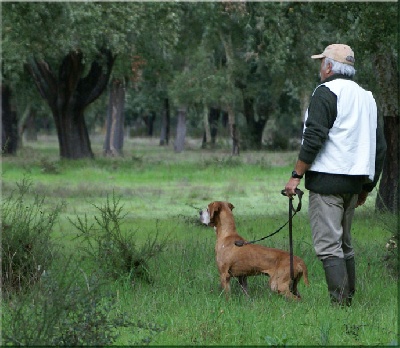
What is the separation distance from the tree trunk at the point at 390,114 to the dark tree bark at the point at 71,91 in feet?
64.4

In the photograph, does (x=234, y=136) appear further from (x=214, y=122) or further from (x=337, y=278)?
(x=337, y=278)

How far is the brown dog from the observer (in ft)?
25.3

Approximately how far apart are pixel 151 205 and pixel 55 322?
1404 cm

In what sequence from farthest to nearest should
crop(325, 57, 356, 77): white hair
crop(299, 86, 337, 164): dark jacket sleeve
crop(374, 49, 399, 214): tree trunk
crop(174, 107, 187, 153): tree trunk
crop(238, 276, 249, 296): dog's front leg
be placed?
crop(174, 107, 187, 153): tree trunk
crop(374, 49, 399, 214): tree trunk
crop(238, 276, 249, 296): dog's front leg
crop(325, 57, 356, 77): white hair
crop(299, 86, 337, 164): dark jacket sleeve

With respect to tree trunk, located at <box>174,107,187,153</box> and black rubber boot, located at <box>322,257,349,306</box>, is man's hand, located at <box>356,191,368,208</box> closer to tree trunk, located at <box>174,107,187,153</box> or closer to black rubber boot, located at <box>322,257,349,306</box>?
black rubber boot, located at <box>322,257,349,306</box>

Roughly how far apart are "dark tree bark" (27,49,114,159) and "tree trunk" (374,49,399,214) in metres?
19.6

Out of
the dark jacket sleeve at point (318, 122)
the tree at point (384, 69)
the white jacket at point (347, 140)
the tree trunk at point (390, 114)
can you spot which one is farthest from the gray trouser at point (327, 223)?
the tree trunk at point (390, 114)

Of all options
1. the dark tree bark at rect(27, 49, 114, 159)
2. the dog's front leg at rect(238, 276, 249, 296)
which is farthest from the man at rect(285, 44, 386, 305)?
the dark tree bark at rect(27, 49, 114, 159)

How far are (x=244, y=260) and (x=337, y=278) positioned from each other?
87cm

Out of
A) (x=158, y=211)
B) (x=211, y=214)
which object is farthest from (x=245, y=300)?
(x=158, y=211)

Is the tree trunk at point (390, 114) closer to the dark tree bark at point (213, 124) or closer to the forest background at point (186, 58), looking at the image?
the forest background at point (186, 58)

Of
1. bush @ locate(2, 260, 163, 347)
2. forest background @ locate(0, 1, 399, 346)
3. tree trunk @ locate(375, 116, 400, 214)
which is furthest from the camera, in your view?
tree trunk @ locate(375, 116, 400, 214)

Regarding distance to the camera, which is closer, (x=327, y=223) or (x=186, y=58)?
(x=327, y=223)

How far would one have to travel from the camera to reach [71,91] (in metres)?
35.2
